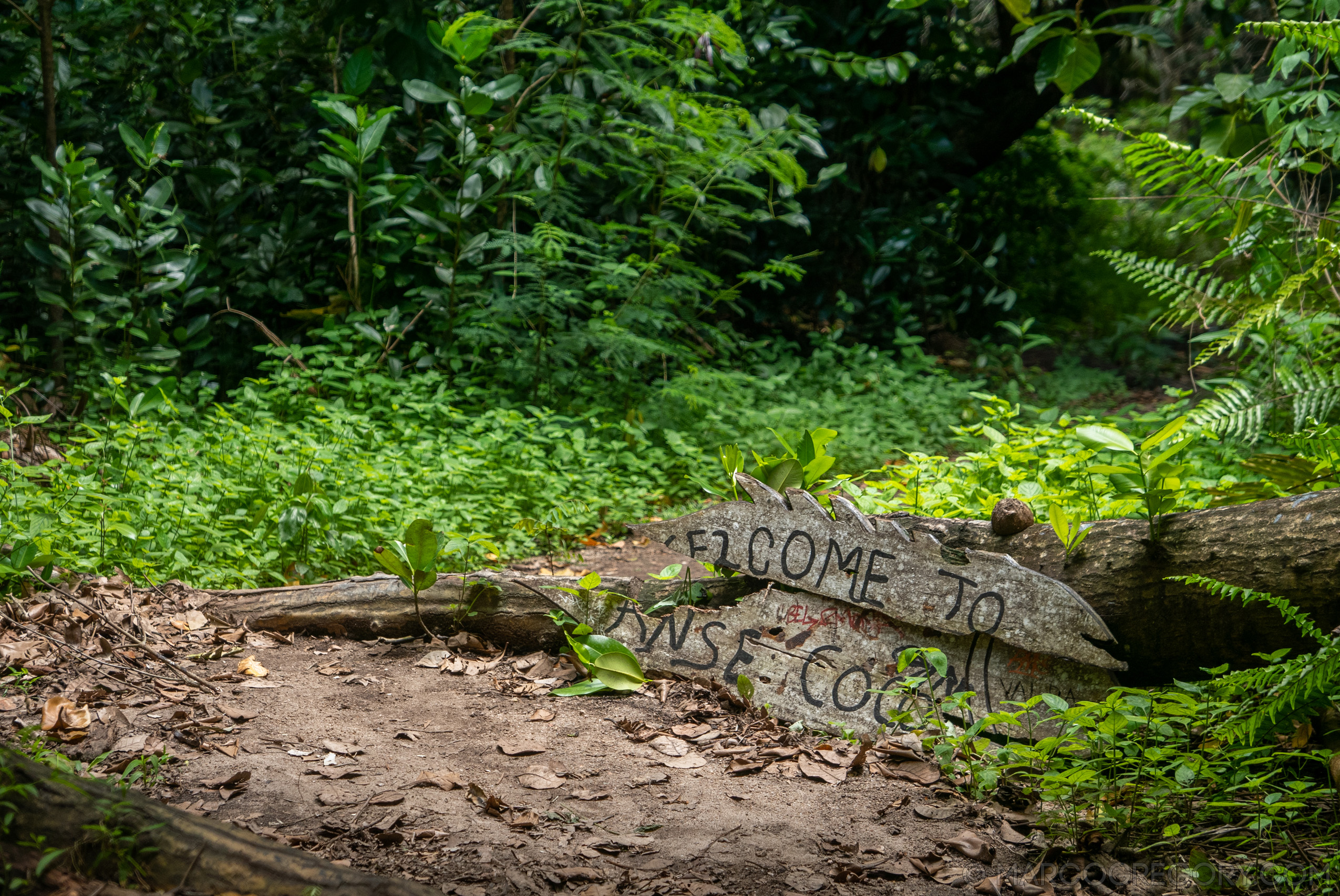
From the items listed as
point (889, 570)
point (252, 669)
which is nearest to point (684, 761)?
point (889, 570)

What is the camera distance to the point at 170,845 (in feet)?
4.67

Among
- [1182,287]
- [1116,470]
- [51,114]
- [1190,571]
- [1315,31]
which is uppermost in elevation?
[1315,31]

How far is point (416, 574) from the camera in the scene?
286cm

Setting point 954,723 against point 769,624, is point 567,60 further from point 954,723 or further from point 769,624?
point 954,723

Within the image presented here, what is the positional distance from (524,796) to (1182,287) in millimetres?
3213

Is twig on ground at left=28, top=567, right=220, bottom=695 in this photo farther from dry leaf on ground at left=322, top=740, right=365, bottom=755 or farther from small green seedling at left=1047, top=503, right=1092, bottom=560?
small green seedling at left=1047, top=503, right=1092, bottom=560

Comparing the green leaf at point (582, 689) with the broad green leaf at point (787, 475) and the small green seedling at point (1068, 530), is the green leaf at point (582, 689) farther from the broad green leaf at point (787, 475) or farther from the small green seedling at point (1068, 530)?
the small green seedling at point (1068, 530)

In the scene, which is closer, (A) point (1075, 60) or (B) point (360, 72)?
(A) point (1075, 60)

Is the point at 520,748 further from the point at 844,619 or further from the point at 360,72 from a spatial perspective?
the point at 360,72

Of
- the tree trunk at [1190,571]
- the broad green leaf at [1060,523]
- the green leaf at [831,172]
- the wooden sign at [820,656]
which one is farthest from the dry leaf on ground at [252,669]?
the green leaf at [831,172]

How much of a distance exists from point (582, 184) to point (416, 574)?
4.16 m

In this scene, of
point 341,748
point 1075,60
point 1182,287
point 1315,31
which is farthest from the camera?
point 1182,287

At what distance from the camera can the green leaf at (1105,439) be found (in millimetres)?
2369

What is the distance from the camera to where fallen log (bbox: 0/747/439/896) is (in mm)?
1382
